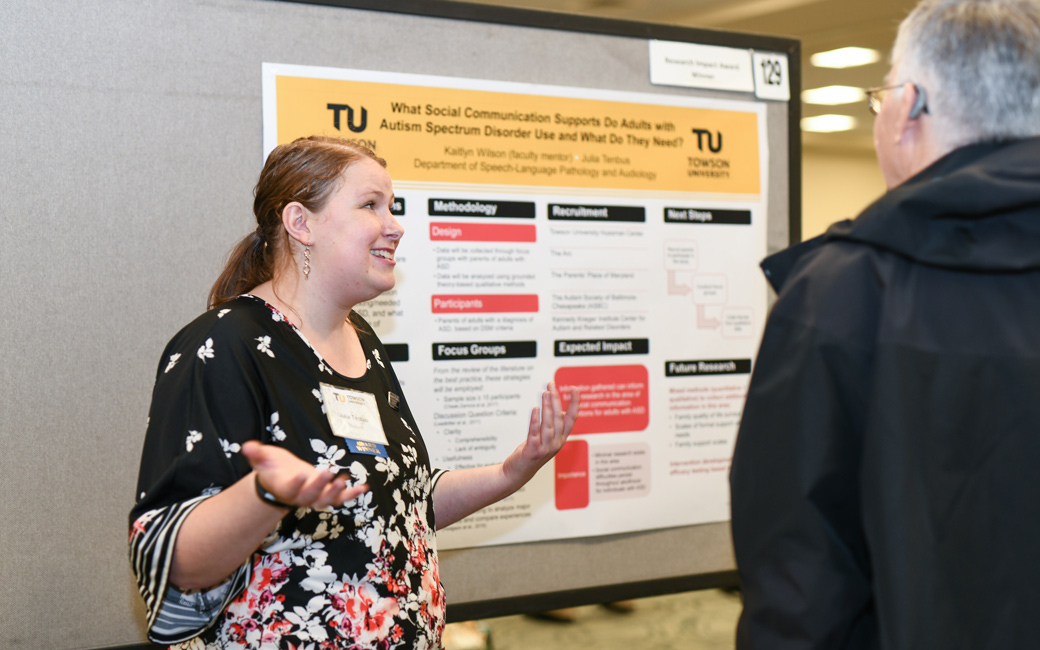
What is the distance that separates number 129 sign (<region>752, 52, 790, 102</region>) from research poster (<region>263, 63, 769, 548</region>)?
0.07 m

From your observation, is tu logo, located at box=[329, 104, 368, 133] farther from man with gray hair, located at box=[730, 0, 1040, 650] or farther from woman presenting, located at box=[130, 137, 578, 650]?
man with gray hair, located at box=[730, 0, 1040, 650]

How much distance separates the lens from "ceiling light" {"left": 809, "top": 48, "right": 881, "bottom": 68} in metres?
5.09

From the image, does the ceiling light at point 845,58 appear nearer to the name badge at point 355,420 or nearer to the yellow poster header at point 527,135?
the yellow poster header at point 527,135

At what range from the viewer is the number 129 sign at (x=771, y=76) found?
2416 mm

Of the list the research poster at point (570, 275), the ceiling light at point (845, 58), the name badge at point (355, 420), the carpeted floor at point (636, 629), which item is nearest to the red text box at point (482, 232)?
the research poster at point (570, 275)

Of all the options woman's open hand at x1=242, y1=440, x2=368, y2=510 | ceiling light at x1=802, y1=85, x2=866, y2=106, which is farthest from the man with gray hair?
ceiling light at x1=802, y1=85, x2=866, y2=106

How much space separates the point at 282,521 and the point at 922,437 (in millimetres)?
894

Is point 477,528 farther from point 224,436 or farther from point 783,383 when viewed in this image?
point 783,383

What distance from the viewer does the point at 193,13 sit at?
1.87 meters

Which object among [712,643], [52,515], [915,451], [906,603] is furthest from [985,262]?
[712,643]

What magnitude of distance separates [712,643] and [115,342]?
2.95 m

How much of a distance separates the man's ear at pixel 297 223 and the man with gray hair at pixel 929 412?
33.9 inches

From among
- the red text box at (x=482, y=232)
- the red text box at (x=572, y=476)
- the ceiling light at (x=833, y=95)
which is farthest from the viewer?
the ceiling light at (x=833, y=95)

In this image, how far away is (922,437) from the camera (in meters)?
0.89
